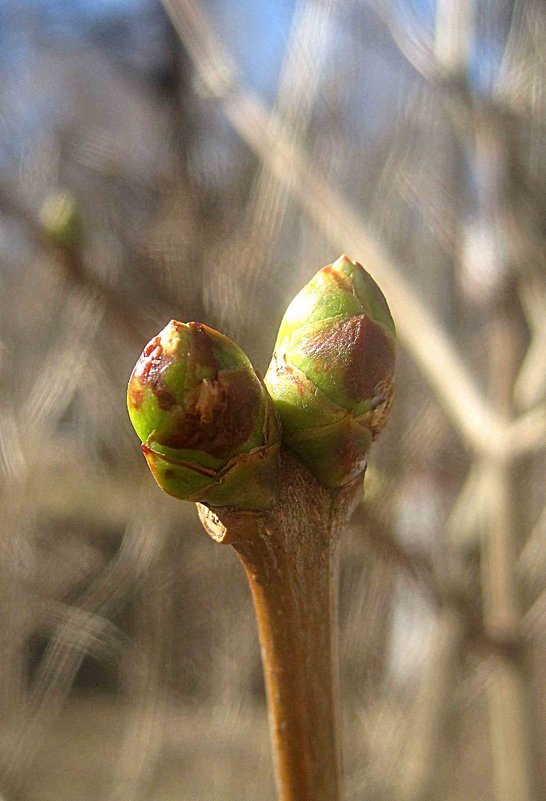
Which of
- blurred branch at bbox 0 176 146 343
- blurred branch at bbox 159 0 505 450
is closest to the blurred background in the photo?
blurred branch at bbox 159 0 505 450

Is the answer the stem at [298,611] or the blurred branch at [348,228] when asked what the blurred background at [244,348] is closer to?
the blurred branch at [348,228]

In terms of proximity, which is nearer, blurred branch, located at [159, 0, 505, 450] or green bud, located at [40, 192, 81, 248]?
green bud, located at [40, 192, 81, 248]

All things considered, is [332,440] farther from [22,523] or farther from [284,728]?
[22,523]

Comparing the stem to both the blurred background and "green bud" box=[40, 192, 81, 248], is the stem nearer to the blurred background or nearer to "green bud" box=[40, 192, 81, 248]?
"green bud" box=[40, 192, 81, 248]

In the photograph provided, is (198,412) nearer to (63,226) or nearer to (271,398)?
(271,398)

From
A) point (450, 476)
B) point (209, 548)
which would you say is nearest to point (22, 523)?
point (209, 548)
